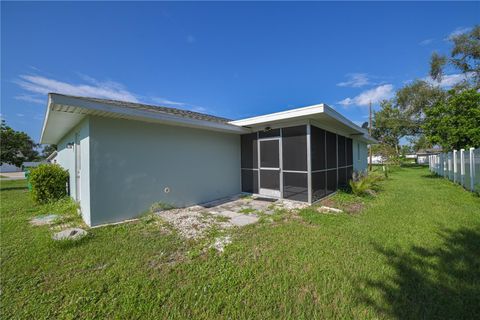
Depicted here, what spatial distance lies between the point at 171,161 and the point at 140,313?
163 inches

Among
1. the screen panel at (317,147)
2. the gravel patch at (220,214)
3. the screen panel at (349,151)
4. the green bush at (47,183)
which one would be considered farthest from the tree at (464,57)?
the green bush at (47,183)

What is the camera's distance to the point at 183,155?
5.93 m

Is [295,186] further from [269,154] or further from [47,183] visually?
[47,183]

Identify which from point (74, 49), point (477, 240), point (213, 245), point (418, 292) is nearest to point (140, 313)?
point (213, 245)

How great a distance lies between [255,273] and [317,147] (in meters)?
4.99

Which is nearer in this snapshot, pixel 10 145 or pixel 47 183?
pixel 47 183

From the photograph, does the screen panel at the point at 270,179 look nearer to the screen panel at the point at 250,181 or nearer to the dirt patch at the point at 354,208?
the screen panel at the point at 250,181

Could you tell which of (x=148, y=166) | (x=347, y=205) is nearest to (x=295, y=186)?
(x=347, y=205)

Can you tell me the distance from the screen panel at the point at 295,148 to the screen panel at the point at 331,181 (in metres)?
1.83

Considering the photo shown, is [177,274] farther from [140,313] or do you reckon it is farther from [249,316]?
[249,316]

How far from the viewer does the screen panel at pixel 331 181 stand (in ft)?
23.9

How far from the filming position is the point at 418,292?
2115 mm

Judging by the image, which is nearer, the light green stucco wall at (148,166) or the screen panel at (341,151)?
the light green stucco wall at (148,166)

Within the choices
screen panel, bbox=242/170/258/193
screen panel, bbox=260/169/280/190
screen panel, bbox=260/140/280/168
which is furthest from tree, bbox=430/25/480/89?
screen panel, bbox=242/170/258/193
